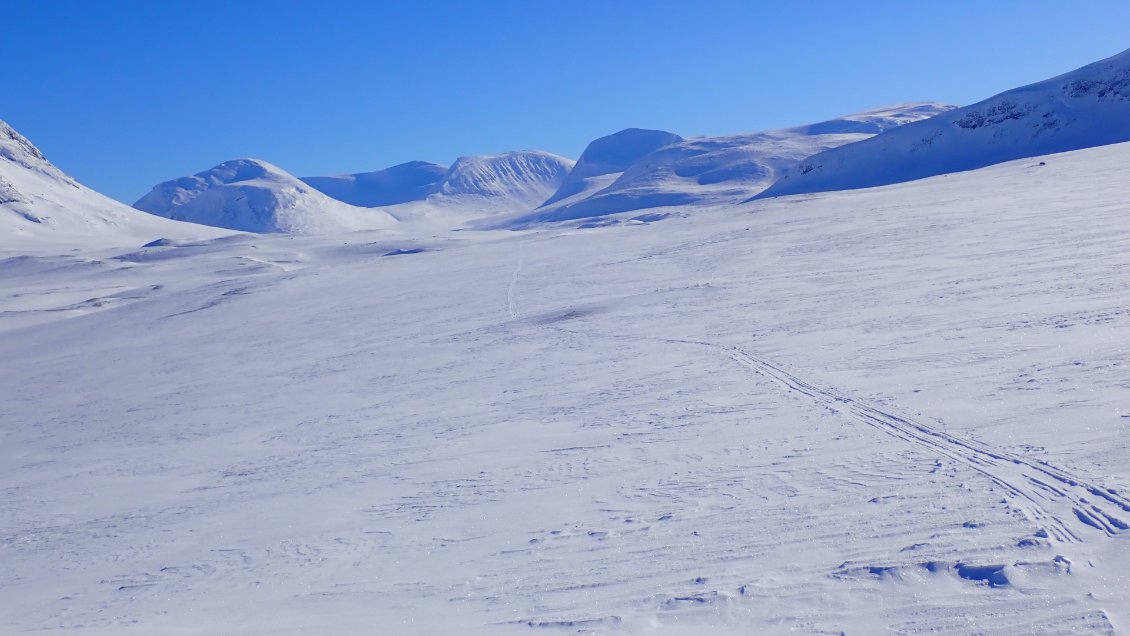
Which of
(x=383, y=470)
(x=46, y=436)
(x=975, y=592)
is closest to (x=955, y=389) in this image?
(x=975, y=592)

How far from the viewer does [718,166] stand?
353ft

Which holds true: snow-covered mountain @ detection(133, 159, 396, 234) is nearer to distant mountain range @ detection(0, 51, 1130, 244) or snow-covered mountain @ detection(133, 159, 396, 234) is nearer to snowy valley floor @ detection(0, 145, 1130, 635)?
distant mountain range @ detection(0, 51, 1130, 244)

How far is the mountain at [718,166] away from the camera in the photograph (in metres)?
93.2

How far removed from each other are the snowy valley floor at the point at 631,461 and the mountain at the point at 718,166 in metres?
68.0

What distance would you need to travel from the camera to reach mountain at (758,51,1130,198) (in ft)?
169

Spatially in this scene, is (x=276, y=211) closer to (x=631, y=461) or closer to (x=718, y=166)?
(x=718, y=166)

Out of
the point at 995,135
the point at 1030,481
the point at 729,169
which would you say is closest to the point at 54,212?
the point at 729,169

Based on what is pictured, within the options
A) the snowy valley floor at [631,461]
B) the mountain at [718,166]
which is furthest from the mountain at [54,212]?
the snowy valley floor at [631,461]

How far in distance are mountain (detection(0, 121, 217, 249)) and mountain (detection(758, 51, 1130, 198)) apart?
2363 inches

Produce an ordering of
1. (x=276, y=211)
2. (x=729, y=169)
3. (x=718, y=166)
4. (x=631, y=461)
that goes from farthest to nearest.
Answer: (x=276, y=211) < (x=718, y=166) < (x=729, y=169) < (x=631, y=461)

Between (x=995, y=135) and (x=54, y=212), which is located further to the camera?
(x=54, y=212)

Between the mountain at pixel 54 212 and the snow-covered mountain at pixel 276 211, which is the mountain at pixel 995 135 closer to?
the mountain at pixel 54 212

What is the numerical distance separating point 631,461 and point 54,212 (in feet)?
319

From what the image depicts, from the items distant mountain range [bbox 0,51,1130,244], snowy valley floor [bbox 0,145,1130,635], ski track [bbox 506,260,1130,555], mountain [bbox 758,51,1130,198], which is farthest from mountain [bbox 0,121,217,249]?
ski track [bbox 506,260,1130,555]
